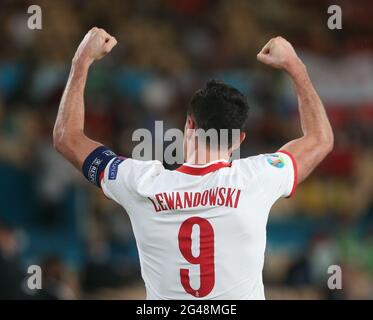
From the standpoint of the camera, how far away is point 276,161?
3.23 meters

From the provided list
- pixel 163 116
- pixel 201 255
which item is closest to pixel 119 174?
pixel 201 255

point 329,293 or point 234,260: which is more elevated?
point 234,260

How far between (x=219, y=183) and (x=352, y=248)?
20.3 feet

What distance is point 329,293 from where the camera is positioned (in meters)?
8.27

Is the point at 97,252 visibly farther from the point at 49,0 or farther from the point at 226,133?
the point at 226,133

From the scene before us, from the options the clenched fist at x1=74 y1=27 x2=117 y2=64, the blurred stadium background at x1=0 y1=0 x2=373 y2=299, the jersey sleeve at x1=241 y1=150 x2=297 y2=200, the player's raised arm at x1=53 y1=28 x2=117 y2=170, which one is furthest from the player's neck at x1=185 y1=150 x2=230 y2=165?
the blurred stadium background at x1=0 y1=0 x2=373 y2=299

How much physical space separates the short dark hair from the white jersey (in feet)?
0.48

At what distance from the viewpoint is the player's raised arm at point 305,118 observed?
3.26m

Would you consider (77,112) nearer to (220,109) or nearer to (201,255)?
(220,109)

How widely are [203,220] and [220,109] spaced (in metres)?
0.40

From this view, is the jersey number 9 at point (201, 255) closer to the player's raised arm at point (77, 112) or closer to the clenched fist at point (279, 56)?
the player's raised arm at point (77, 112)

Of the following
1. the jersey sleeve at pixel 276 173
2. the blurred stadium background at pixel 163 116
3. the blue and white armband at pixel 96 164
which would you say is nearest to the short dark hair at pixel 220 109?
the jersey sleeve at pixel 276 173

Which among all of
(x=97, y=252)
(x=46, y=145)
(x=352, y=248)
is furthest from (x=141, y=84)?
(x=352, y=248)

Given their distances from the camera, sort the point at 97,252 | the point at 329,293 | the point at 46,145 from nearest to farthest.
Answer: the point at 329,293
the point at 97,252
the point at 46,145
